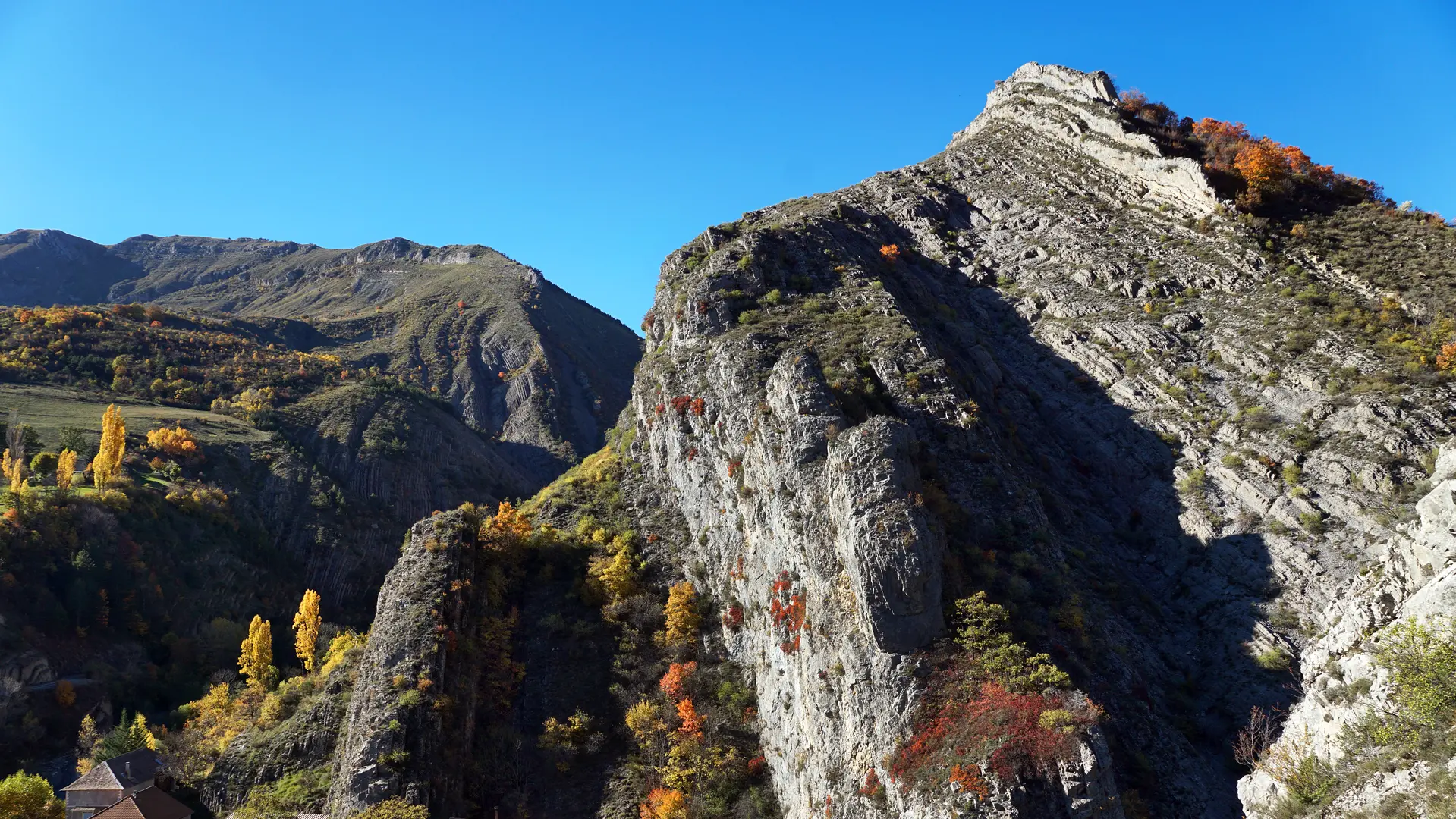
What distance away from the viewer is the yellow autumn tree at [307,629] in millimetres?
70688

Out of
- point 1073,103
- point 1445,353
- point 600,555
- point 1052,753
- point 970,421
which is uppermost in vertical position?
point 1073,103

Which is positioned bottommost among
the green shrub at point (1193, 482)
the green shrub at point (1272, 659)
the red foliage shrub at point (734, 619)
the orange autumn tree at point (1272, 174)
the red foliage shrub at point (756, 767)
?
the red foliage shrub at point (756, 767)

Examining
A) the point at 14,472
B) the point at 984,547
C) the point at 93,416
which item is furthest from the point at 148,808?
the point at 93,416

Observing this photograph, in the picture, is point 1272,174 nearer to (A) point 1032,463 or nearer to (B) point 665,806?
(A) point 1032,463

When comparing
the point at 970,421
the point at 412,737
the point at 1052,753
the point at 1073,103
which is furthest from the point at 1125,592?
the point at 1073,103

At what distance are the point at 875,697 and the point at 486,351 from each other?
146 meters

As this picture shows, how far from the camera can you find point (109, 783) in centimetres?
4628

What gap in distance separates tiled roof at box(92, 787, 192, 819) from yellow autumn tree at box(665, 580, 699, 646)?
94.4ft

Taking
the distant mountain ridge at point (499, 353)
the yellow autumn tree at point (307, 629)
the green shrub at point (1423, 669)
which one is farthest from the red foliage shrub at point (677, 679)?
the distant mountain ridge at point (499, 353)

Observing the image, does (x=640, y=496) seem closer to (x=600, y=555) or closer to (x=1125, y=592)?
(x=600, y=555)

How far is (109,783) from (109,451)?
46.2 m

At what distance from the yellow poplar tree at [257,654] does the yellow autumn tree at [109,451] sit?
24.0 meters

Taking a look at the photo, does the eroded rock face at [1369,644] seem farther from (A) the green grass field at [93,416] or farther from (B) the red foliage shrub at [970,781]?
(A) the green grass field at [93,416]

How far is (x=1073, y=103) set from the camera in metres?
81.1
